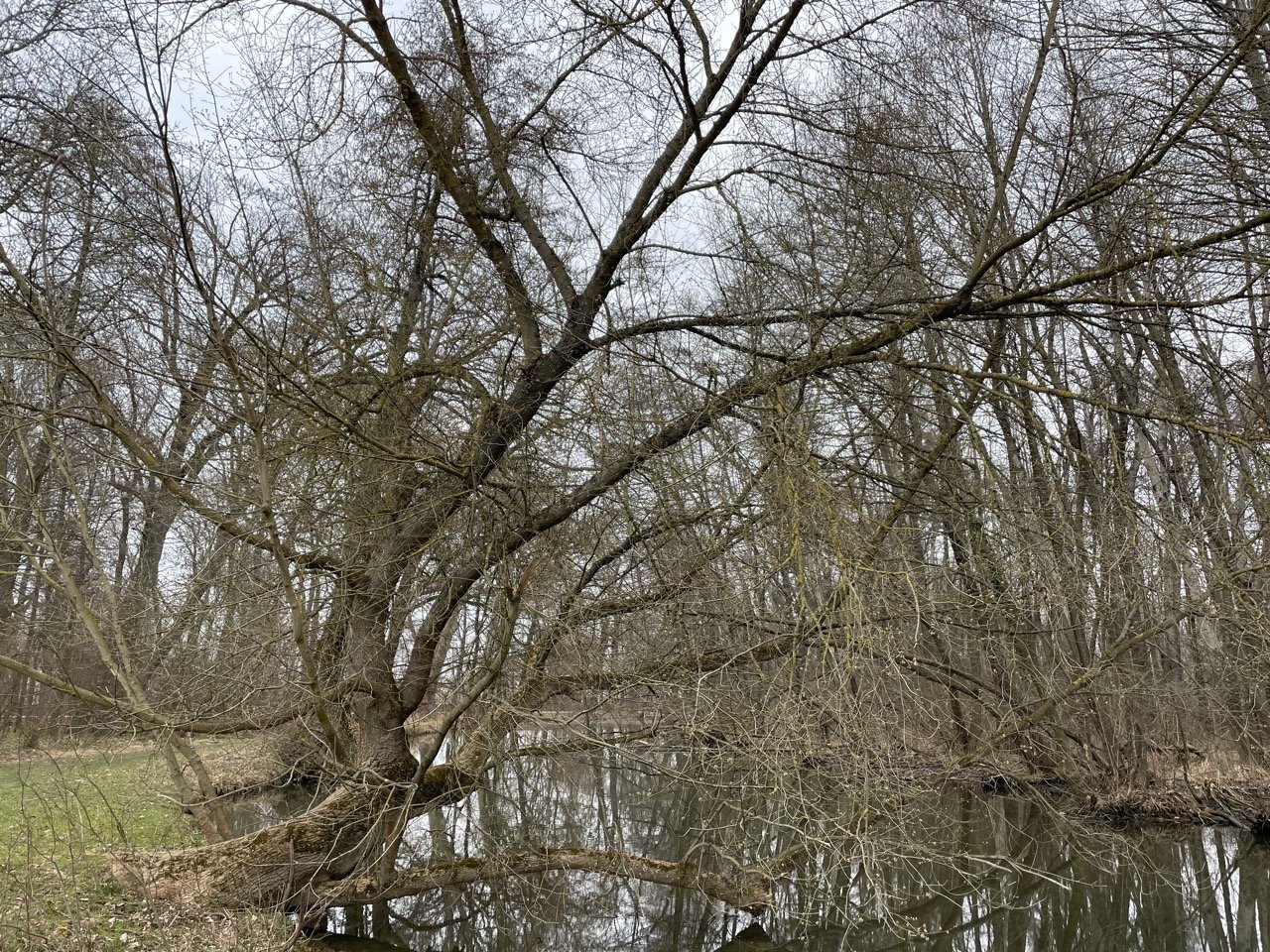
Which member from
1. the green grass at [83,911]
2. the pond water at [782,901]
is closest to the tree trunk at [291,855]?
the green grass at [83,911]

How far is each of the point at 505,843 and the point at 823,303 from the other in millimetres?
4916

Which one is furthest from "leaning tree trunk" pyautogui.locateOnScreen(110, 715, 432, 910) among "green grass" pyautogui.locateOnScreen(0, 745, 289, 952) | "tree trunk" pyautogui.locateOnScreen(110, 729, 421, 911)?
"green grass" pyautogui.locateOnScreen(0, 745, 289, 952)

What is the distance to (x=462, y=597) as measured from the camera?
5773 mm

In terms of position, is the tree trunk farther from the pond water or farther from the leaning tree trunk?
the pond water

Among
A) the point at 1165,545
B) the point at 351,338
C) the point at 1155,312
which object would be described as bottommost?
the point at 1165,545

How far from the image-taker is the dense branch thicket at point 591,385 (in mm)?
4602

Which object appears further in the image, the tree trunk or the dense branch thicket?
A: the tree trunk

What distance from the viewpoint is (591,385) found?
16.7 ft

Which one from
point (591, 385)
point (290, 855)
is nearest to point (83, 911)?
point (290, 855)

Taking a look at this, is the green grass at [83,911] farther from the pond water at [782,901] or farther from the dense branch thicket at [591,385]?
the pond water at [782,901]

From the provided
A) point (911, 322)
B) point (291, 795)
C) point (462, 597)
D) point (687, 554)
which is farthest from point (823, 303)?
point (291, 795)

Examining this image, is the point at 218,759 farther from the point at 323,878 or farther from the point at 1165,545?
the point at 1165,545

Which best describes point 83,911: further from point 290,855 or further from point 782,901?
point 782,901

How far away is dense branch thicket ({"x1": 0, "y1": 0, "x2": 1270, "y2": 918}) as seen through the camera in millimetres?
A: 4602
